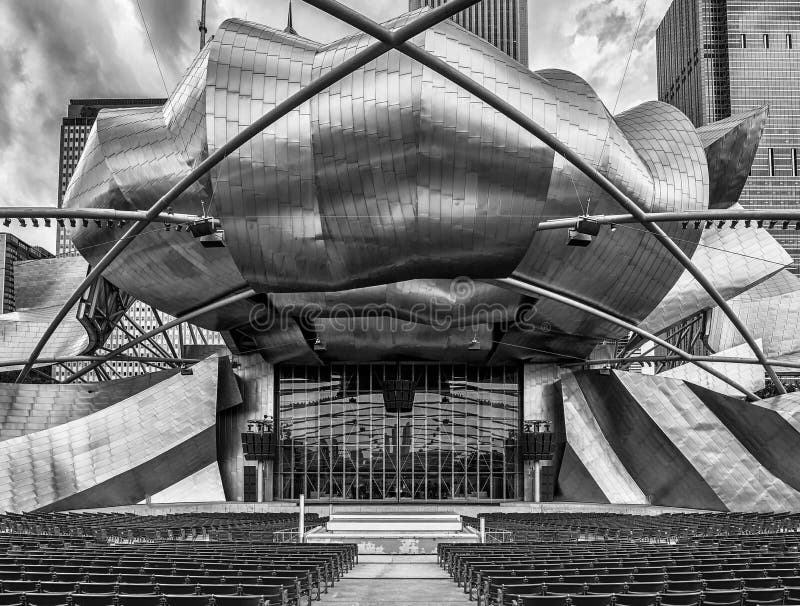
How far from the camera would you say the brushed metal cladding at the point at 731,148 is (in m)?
31.4

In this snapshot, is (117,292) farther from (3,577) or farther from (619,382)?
(3,577)

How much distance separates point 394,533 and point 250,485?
76.0 feet

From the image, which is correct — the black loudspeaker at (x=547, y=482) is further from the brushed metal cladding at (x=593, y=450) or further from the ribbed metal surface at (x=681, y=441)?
the brushed metal cladding at (x=593, y=450)

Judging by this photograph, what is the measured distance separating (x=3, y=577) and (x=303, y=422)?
3423 centimetres

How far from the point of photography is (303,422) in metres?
43.3

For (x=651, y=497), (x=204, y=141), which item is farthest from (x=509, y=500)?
(x=204, y=141)

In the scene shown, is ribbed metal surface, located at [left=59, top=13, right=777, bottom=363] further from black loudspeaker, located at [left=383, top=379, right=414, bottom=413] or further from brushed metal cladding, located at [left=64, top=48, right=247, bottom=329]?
black loudspeaker, located at [left=383, top=379, right=414, bottom=413]

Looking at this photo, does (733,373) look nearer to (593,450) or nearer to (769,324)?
(769,324)

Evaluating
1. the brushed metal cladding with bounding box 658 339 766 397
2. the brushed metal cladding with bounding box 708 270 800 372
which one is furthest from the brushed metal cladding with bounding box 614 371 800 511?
the brushed metal cladding with bounding box 708 270 800 372

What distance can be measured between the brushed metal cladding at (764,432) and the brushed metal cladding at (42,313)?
30.2 m

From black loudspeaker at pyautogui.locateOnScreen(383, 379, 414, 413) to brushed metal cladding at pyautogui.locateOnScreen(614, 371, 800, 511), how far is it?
11.1 meters

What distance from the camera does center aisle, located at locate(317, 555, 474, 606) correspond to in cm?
1116

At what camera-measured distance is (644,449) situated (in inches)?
1465

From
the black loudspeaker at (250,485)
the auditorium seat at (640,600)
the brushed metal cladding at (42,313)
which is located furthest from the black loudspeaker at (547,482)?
the auditorium seat at (640,600)
